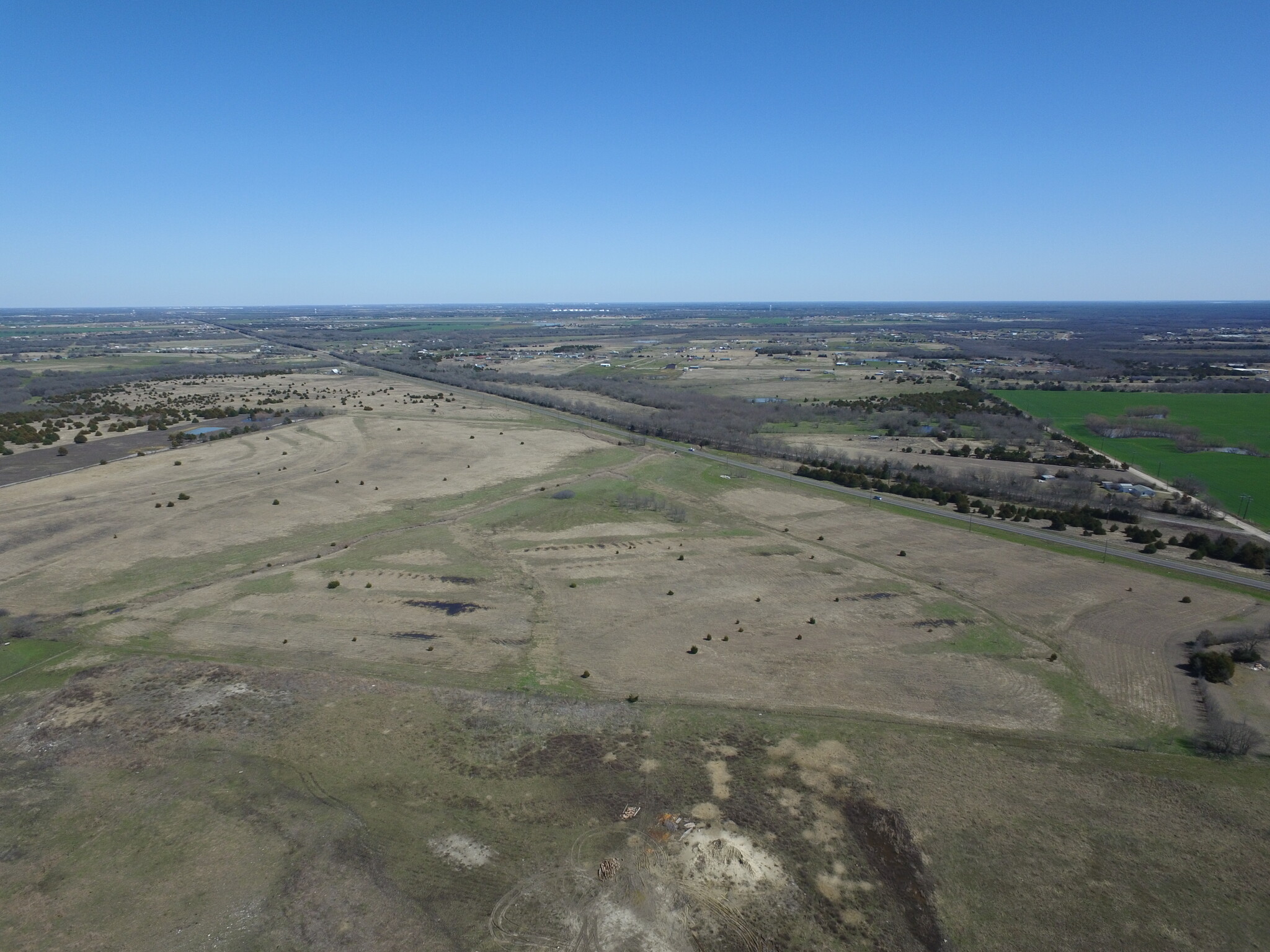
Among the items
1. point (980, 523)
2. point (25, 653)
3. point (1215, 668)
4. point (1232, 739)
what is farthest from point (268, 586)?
point (980, 523)

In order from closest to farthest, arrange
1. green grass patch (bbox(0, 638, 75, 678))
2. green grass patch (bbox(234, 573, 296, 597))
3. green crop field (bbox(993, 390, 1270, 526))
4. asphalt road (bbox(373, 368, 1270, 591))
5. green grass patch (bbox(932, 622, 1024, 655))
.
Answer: green grass patch (bbox(0, 638, 75, 678)), green grass patch (bbox(932, 622, 1024, 655)), green grass patch (bbox(234, 573, 296, 597)), asphalt road (bbox(373, 368, 1270, 591)), green crop field (bbox(993, 390, 1270, 526))

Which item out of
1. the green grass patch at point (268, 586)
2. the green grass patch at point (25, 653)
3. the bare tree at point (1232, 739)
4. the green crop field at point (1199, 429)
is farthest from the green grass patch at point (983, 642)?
the green grass patch at point (25, 653)

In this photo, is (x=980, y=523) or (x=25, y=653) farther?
(x=980, y=523)

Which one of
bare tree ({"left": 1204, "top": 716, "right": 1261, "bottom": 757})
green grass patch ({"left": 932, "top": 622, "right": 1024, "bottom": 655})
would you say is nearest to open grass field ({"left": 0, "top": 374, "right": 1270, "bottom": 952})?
green grass patch ({"left": 932, "top": 622, "right": 1024, "bottom": 655})

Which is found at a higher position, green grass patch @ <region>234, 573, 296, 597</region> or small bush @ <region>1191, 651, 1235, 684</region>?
green grass patch @ <region>234, 573, 296, 597</region>

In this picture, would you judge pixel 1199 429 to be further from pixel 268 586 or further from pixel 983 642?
pixel 268 586

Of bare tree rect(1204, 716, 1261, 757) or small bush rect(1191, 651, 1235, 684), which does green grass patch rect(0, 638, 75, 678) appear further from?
small bush rect(1191, 651, 1235, 684)

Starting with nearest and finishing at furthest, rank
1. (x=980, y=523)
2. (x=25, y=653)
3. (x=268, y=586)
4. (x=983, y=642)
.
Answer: (x=25, y=653) → (x=983, y=642) → (x=268, y=586) → (x=980, y=523)

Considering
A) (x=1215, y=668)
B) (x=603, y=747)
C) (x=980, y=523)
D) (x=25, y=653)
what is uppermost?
(x=25, y=653)
